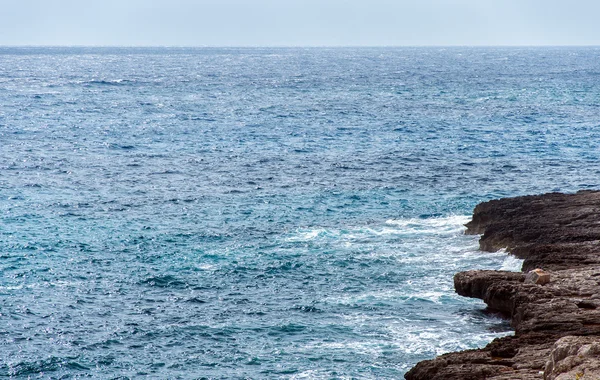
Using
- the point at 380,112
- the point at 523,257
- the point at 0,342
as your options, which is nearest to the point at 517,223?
the point at 523,257

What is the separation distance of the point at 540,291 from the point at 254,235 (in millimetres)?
19936

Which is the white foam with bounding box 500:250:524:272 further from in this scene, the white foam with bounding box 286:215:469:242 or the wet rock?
the wet rock

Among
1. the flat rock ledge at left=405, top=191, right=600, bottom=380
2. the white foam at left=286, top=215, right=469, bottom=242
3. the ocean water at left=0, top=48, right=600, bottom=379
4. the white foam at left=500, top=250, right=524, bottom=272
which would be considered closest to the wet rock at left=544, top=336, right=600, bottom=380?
the flat rock ledge at left=405, top=191, right=600, bottom=380

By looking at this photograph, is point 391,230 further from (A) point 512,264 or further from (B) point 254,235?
(A) point 512,264

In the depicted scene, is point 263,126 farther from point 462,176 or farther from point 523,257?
point 523,257

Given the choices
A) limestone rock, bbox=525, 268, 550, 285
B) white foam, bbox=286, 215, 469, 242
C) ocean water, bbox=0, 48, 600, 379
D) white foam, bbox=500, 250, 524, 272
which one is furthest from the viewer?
white foam, bbox=286, 215, 469, 242

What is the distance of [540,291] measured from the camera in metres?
28.8

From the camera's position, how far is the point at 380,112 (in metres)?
107

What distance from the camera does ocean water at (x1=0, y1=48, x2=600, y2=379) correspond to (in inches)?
1204

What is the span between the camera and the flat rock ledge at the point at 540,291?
22.2m

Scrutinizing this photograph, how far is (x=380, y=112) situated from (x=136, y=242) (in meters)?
66.9

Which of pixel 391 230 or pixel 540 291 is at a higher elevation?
pixel 540 291

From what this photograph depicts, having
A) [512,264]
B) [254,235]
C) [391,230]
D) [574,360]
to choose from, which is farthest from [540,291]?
[254,235]

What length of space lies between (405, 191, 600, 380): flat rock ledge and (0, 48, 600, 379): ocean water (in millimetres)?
1330
